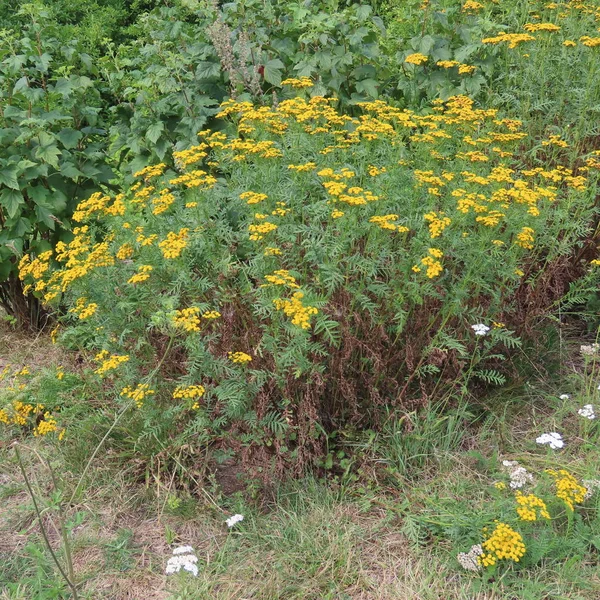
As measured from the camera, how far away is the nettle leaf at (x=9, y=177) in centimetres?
325

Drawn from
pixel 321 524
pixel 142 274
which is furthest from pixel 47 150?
pixel 321 524

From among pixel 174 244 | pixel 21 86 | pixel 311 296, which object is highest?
pixel 21 86

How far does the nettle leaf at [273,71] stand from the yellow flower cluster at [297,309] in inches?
83.7

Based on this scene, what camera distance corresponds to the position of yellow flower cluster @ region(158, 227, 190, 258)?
2.37m

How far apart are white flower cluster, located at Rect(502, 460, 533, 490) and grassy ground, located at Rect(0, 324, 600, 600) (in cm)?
10

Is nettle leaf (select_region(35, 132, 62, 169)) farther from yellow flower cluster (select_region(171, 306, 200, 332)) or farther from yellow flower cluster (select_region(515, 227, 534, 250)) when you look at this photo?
yellow flower cluster (select_region(515, 227, 534, 250))

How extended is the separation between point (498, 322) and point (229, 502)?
137 centimetres

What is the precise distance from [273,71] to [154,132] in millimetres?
831

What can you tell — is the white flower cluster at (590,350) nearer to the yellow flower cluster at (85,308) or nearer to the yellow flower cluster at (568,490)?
the yellow flower cluster at (568,490)

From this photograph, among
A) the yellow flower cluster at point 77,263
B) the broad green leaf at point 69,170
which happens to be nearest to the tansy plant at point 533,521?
the yellow flower cluster at point 77,263

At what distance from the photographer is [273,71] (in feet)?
12.9

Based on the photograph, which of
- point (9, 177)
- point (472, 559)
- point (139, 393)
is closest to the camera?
point (472, 559)

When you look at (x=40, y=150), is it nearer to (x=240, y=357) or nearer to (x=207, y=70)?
(x=207, y=70)

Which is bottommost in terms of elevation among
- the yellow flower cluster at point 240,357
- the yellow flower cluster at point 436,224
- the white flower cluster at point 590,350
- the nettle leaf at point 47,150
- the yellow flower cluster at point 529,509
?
the white flower cluster at point 590,350
